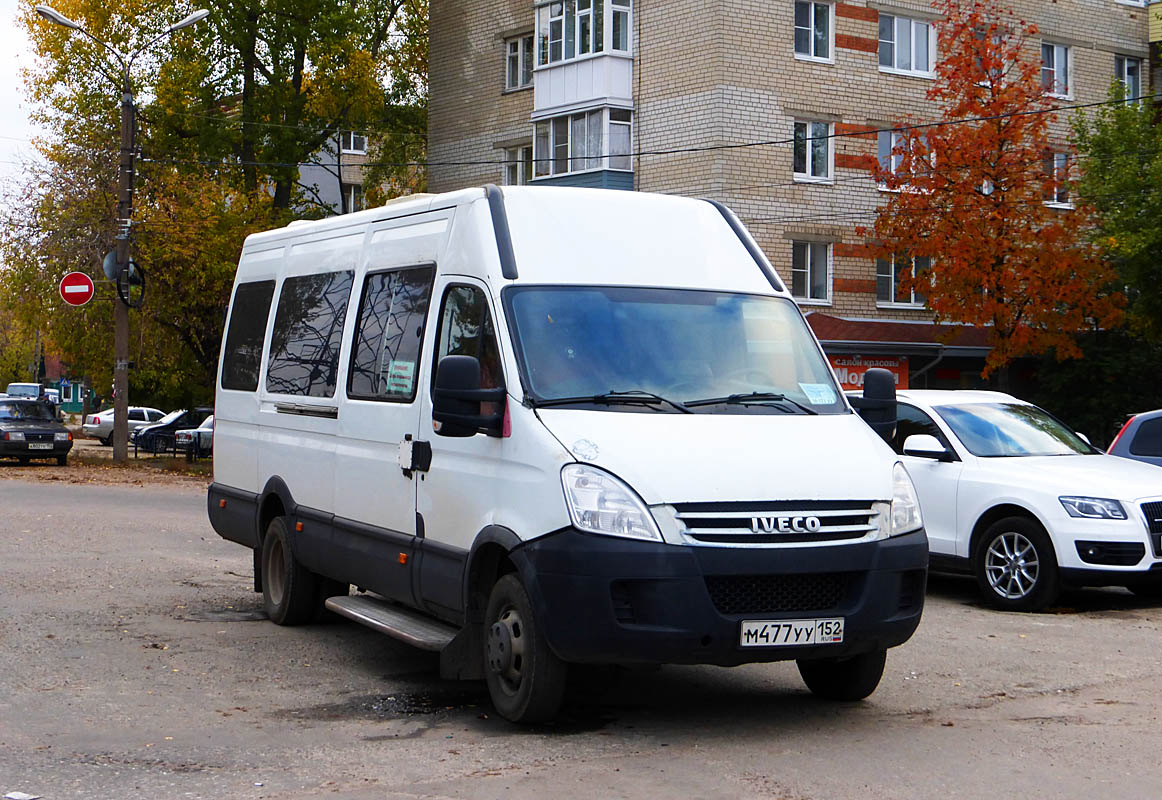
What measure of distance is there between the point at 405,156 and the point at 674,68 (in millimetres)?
14369

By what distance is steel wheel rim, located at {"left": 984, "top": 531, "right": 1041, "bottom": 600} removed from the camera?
11.5 metres

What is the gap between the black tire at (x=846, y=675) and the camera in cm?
769

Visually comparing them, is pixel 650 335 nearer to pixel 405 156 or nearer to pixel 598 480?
pixel 598 480

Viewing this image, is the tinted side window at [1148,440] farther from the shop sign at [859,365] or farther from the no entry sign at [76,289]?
the no entry sign at [76,289]

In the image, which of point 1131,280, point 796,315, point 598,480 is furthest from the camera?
point 1131,280

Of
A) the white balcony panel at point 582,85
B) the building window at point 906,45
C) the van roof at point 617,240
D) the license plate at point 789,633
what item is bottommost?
the license plate at point 789,633

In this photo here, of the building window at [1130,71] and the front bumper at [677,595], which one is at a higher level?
the building window at [1130,71]

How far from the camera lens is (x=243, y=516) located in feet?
35.9

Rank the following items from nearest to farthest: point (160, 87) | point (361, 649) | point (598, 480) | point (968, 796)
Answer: point (968, 796)
point (598, 480)
point (361, 649)
point (160, 87)

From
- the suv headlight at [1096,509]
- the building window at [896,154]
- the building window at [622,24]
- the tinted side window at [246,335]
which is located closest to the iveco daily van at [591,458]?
the tinted side window at [246,335]

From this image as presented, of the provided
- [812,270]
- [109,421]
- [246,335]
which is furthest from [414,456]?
[109,421]

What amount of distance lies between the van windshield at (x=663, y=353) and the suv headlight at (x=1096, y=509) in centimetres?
412

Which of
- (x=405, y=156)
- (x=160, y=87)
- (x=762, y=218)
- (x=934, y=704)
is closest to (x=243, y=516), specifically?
(x=934, y=704)

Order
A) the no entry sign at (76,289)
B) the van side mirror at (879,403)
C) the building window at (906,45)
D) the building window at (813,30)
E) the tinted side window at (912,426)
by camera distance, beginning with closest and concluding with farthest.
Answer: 1. the van side mirror at (879,403)
2. the tinted side window at (912,426)
3. the no entry sign at (76,289)
4. the building window at (813,30)
5. the building window at (906,45)
